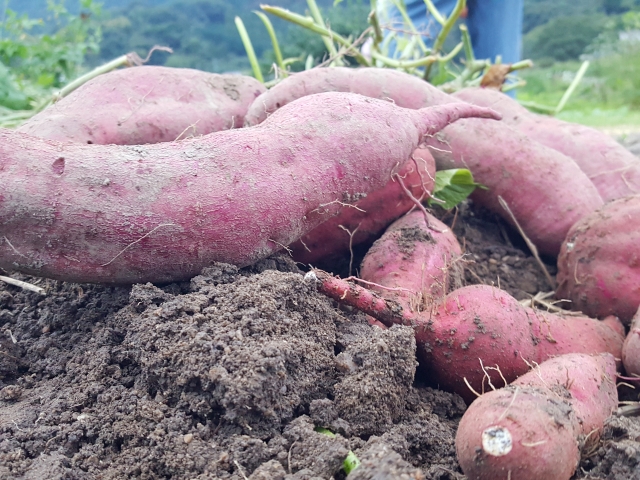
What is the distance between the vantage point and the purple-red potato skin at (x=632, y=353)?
112 centimetres

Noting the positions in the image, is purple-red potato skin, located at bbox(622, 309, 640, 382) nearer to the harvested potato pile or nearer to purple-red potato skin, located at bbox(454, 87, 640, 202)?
the harvested potato pile

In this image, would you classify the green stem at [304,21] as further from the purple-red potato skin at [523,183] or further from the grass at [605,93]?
the grass at [605,93]

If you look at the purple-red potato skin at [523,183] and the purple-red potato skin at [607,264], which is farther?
the purple-red potato skin at [523,183]

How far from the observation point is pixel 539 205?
1649 millimetres

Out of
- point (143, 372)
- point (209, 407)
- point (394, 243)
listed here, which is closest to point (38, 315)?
point (143, 372)

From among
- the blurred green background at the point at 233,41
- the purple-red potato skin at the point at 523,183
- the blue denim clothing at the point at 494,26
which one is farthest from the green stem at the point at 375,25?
the blue denim clothing at the point at 494,26

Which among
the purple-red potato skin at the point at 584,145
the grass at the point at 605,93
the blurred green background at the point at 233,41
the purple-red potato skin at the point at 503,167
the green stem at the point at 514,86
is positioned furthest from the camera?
the grass at the point at 605,93

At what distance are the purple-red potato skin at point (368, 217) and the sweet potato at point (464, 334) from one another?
30cm

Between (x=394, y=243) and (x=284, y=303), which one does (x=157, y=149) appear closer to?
(x=284, y=303)

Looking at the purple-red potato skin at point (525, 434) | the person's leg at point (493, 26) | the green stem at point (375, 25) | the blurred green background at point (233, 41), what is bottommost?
the blurred green background at point (233, 41)

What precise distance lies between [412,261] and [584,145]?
113 cm

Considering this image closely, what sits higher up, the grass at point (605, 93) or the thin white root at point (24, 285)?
the thin white root at point (24, 285)

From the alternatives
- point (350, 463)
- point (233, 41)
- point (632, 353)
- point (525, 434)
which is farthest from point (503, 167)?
point (233, 41)

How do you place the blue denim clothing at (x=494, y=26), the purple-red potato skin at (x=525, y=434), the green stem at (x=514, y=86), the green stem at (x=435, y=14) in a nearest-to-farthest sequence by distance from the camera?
the purple-red potato skin at (x=525, y=434) < the green stem at (x=435, y=14) < the green stem at (x=514, y=86) < the blue denim clothing at (x=494, y=26)
